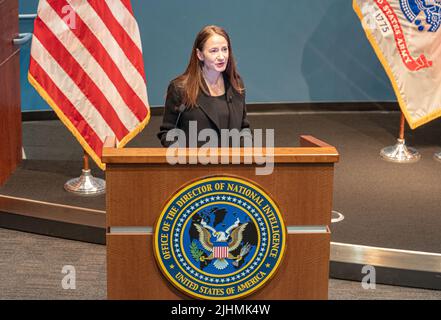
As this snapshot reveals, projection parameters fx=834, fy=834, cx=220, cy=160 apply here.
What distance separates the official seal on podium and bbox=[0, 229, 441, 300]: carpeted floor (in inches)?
58.9

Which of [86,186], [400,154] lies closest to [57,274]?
[86,186]

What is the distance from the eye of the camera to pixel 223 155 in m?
3.09

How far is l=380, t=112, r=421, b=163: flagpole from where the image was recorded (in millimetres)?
6578

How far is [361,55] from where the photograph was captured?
25.5 ft

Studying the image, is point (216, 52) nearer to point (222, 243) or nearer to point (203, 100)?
point (203, 100)

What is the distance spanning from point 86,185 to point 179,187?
2.80m

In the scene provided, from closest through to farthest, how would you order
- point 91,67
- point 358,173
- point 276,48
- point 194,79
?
point 194,79, point 91,67, point 358,173, point 276,48

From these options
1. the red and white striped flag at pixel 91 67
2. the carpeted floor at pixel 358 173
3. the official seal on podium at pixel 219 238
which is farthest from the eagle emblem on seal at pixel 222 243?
the red and white striped flag at pixel 91 67

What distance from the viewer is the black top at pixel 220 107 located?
4.05 m

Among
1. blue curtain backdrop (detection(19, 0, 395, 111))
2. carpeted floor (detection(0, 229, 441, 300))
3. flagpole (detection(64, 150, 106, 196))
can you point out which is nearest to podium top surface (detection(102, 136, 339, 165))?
carpeted floor (detection(0, 229, 441, 300))

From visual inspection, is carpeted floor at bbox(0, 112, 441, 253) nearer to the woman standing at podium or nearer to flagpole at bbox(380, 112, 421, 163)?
flagpole at bbox(380, 112, 421, 163)
